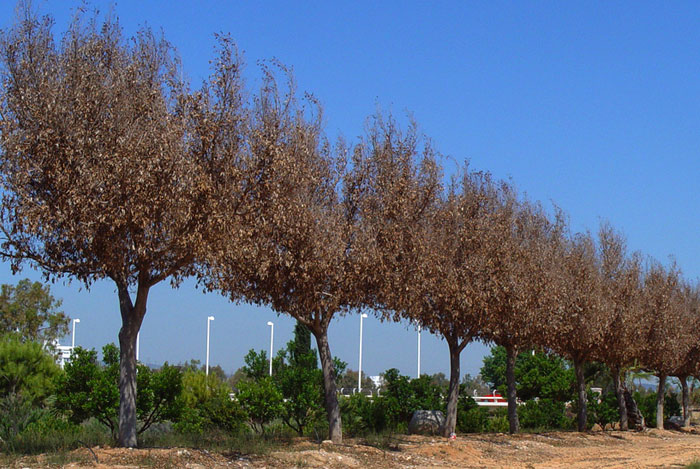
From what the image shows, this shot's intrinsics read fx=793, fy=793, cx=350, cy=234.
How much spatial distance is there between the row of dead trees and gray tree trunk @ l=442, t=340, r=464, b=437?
0.04m

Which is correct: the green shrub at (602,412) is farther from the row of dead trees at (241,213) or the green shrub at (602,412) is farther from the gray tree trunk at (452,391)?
the gray tree trunk at (452,391)

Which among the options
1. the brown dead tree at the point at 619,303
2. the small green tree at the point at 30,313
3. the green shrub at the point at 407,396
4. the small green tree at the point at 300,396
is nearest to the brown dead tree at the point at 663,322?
the brown dead tree at the point at 619,303

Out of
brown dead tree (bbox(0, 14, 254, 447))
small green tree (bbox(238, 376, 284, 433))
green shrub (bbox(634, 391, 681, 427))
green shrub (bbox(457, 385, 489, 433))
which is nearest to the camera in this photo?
brown dead tree (bbox(0, 14, 254, 447))

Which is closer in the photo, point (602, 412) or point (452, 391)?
point (452, 391)

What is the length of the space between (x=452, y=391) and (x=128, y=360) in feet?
36.5

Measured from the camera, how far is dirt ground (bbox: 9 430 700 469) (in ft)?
44.5

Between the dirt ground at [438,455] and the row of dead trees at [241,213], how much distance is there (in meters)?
1.13

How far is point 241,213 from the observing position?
48.6ft

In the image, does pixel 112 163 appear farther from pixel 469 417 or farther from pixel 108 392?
pixel 469 417

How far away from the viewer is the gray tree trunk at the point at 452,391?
22.7m

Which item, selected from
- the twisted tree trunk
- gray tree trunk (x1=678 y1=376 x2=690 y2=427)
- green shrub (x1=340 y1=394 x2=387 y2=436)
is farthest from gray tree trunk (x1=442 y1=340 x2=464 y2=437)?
gray tree trunk (x1=678 y1=376 x2=690 y2=427)

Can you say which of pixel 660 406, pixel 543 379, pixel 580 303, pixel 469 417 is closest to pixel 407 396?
pixel 469 417

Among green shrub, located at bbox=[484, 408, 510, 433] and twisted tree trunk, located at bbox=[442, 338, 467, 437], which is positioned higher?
twisted tree trunk, located at bbox=[442, 338, 467, 437]

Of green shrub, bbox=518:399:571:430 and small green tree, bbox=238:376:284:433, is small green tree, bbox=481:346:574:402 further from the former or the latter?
small green tree, bbox=238:376:284:433
